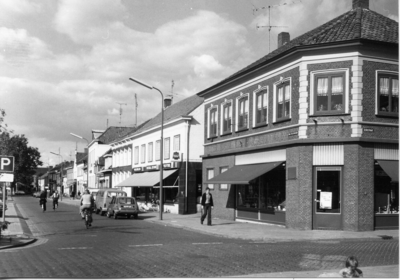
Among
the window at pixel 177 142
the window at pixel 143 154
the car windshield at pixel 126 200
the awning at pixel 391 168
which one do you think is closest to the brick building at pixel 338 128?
the awning at pixel 391 168

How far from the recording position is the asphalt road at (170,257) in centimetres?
1121

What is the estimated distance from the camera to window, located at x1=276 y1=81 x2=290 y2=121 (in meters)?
24.6

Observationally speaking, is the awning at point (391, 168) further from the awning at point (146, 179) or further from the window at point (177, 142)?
the window at point (177, 142)

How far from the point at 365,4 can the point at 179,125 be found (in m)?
18.3

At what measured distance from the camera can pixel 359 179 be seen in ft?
71.3

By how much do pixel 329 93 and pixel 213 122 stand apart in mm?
12339

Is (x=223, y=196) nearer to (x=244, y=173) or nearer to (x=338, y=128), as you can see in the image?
(x=244, y=173)

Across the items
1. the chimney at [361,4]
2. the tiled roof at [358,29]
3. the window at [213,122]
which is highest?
the chimney at [361,4]

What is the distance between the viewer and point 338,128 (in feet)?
73.0

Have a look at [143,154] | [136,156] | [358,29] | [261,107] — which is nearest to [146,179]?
[143,154]

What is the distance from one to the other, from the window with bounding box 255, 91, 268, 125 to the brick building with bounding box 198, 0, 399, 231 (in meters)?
1.05

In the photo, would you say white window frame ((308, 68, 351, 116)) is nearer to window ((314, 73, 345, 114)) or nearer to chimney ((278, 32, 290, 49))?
window ((314, 73, 345, 114))

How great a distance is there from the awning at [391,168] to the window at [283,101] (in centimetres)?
485

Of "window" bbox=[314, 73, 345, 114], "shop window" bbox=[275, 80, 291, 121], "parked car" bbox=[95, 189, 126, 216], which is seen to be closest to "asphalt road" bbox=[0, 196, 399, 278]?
"window" bbox=[314, 73, 345, 114]
